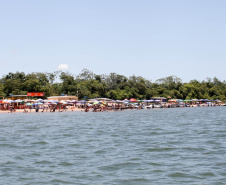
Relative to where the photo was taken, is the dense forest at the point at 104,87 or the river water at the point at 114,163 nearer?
the river water at the point at 114,163

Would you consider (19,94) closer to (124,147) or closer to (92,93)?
(92,93)

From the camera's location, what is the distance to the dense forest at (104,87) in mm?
95062

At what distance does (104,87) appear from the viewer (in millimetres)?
109375

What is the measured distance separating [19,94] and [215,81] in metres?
114

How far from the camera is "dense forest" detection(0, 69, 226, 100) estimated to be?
9506 cm

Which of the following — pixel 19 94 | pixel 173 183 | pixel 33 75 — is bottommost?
pixel 173 183

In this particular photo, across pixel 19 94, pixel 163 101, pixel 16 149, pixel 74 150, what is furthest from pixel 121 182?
pixel 163 101

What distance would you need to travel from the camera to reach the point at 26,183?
426 inches

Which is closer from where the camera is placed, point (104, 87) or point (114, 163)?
point (114, 163)

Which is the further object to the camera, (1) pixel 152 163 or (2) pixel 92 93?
(2) pixel 92 93

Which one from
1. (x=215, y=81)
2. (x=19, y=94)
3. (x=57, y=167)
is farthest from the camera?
(x=215, y=81)

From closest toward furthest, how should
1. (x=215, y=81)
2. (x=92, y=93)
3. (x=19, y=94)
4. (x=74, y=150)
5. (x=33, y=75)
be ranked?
(x=74, y=150) < (x=19, y=94) < (x=33, y=75) < (x=92, y=93) < (x=215, y=81)

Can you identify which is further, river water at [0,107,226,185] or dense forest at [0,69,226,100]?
dense forest at [0,69,226,100]

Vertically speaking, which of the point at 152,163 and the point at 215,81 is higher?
the point at 215,81
